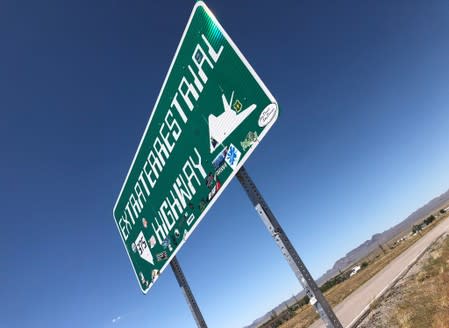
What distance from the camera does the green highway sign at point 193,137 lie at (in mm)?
2514

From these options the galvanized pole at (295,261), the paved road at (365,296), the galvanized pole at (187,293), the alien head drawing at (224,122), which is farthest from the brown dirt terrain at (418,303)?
the alien head drawing at (224,122)

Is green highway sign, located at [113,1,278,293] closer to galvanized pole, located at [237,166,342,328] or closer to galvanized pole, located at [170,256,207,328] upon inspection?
galvanized pole, located at [170,256,207,328]

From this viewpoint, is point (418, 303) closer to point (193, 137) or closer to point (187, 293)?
point (187, 293)

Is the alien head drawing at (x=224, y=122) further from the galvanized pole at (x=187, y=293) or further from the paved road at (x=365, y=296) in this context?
the paved road at (x=365, y=296)

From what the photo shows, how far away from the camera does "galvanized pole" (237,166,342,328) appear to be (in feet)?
7.64

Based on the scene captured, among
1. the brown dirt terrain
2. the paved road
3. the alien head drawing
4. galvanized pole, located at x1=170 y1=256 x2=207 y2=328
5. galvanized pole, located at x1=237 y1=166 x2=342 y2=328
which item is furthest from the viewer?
the paved road

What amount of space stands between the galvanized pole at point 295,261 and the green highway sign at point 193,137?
32cm

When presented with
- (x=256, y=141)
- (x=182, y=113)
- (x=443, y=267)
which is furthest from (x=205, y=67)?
(x=443, y=267)

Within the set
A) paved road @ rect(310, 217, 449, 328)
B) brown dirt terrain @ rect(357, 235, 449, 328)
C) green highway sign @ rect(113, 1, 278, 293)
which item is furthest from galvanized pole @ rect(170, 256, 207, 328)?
paved road @ rect(310, 217, 449, 328)

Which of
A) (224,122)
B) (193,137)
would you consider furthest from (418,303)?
(224,122)

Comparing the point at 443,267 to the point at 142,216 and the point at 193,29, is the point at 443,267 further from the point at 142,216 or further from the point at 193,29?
the point at 193,29

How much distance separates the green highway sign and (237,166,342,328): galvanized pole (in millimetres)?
321

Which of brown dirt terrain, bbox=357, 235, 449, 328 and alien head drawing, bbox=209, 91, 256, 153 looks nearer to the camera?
alien head drawing, bbox=209, 91, 256, 153

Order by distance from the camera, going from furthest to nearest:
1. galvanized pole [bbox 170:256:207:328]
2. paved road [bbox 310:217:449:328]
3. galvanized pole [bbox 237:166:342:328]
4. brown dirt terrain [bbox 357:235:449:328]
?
paved road [bbox 310:217:449:328] < brown dirt terrain [bbox 357:235:449:328] < galvanized pole [bbox 170:256:207:328] < galvanized pole [bbox 237:166:342:328]
